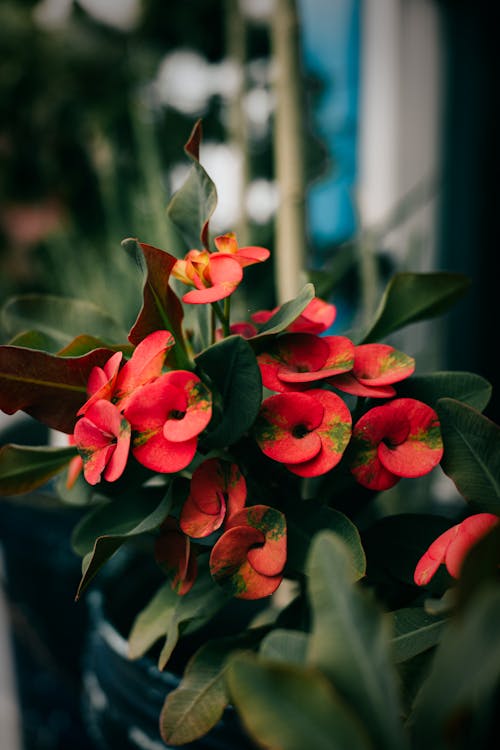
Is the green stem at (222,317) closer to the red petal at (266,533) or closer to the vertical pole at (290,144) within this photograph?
the red petal at (266,533)

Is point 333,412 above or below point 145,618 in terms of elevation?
above

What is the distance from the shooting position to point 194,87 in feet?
3.99

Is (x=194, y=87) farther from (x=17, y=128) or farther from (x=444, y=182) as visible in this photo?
(x=444, y=182)

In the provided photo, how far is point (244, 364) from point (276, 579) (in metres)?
0.10

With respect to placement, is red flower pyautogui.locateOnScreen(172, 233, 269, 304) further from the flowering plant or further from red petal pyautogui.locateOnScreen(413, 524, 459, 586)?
Result: red petal pyautogui.locateOnScreen(413, 524, 459, 586)

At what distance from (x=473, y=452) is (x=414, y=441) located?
0.03 meters

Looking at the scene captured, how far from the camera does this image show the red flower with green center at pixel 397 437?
0.28 metres

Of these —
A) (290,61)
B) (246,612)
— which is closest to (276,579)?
(246,612)

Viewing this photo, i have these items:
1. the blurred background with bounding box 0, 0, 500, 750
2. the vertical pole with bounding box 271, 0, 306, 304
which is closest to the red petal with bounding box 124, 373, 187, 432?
the vertical pole with bounding box 271, 0, 306, 304

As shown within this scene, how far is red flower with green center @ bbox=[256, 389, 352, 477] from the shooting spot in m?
0.27

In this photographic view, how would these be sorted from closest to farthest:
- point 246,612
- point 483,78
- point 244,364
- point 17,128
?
point 244,364, point 246,612, point 17,128, point 483,78

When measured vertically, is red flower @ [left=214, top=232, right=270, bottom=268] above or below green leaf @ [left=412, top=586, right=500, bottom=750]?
above

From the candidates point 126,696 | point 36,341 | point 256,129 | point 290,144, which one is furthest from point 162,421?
point 256,129

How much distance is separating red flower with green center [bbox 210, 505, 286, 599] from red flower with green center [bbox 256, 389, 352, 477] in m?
0.03
